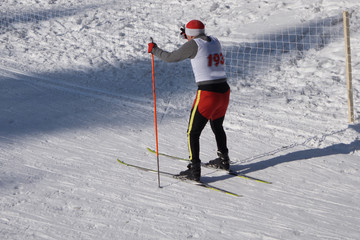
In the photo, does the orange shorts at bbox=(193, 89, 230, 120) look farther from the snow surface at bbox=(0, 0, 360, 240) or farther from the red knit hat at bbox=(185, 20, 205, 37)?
the snow surface at bbox=(0, 0, 360, 240)

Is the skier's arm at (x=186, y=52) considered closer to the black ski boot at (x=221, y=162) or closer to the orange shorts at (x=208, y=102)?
the orange shorts at (x=208, y=102)

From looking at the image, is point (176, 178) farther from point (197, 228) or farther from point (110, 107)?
point (110, 107)

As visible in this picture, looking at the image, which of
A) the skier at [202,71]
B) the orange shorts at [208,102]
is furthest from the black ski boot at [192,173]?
the orange shorts at [208,102]

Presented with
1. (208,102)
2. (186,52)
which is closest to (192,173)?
(208,102)

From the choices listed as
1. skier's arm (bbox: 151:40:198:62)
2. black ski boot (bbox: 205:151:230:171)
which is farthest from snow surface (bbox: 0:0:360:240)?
skier's arm (bbox: 151:40:198:62)

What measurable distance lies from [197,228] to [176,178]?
1.16 meters

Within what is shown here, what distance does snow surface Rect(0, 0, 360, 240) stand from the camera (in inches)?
176

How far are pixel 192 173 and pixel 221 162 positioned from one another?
0.52 metres

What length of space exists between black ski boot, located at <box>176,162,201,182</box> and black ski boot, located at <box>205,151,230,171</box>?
0.41 metres

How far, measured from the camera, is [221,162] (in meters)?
5.60

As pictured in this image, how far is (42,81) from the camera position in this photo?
8750mm

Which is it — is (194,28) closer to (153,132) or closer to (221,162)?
(221,162)

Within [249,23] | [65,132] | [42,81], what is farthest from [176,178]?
[249,23]

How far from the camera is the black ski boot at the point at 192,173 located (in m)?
5.20
